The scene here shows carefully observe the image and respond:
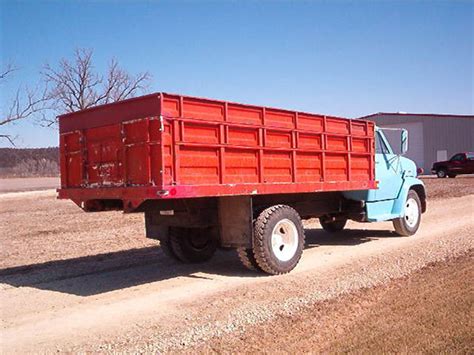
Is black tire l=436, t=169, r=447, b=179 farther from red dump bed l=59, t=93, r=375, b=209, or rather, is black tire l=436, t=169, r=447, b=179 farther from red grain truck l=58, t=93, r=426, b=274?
red dump bed l=59, t=93, r=375, b=209

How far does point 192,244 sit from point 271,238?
6.02 feet

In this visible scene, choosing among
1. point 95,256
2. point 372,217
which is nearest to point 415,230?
point 372,217

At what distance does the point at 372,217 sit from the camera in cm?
991

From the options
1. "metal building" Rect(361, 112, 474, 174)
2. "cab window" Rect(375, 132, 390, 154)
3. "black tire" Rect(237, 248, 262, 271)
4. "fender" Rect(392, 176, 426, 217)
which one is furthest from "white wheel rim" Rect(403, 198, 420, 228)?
"metal building" Rect(361, 112, 474, 174)

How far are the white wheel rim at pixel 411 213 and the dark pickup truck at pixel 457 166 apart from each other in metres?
27.8

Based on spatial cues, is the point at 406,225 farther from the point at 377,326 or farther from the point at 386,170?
the point at 377,326

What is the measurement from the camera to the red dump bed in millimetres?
6203

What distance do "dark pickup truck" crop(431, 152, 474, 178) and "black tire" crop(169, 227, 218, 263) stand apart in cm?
3186

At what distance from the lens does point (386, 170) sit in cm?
1048

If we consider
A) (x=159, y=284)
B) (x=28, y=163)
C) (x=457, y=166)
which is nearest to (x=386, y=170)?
(x=159, y=284)

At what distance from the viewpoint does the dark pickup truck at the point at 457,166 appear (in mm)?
36406

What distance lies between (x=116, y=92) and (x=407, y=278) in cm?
3757

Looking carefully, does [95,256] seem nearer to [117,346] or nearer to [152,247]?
[152,247]

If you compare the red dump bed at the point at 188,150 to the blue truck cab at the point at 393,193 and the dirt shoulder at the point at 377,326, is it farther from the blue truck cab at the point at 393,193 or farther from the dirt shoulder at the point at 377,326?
the dirt shoulder at the point at 377,326
